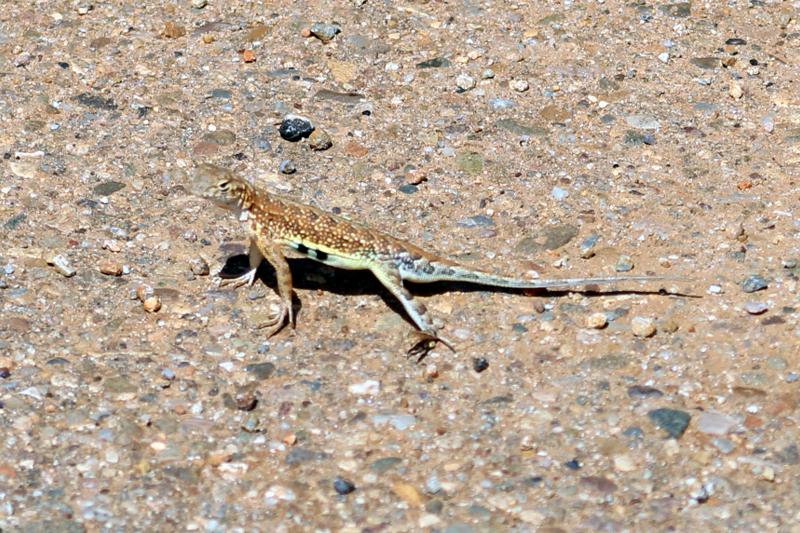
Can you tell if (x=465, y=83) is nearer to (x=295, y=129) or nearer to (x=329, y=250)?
(x=295, y=129)

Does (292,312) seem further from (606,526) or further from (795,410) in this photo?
(795,410)

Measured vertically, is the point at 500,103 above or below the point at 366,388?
above

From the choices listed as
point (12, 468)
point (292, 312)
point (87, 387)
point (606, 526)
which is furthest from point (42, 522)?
point (606, 526)

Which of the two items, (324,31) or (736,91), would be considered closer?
(736,91)

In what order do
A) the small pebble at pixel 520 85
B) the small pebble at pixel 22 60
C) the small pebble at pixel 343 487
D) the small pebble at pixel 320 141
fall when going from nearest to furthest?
1. the small pebble at pixel 343 487
2. the small pebble at pixel 320 141
3. the small pebble at pixel 520 85
4. the small pebble at pixel 22 60

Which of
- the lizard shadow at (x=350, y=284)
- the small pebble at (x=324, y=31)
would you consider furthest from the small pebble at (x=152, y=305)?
the small pebble at (x=324, y=31)

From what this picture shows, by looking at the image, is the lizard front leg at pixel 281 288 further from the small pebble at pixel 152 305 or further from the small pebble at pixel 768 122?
the small pebble at pixel 768 122

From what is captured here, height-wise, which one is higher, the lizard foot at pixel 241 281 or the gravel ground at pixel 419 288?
the gravel ground at pixel 419 288

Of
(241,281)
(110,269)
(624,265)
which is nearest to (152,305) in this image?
(110,269)
